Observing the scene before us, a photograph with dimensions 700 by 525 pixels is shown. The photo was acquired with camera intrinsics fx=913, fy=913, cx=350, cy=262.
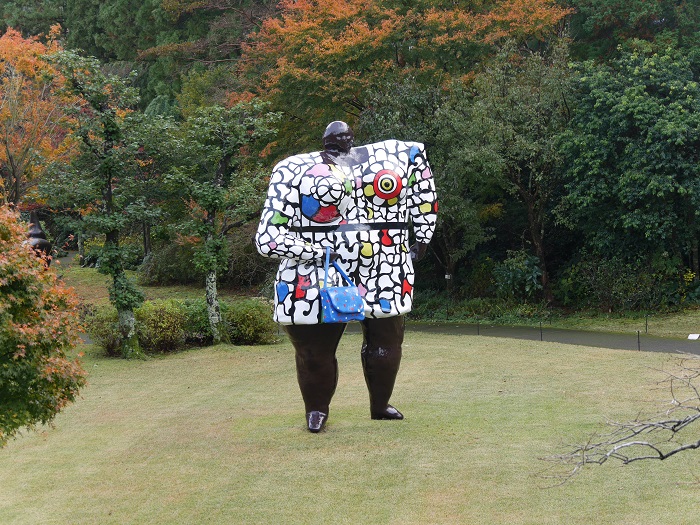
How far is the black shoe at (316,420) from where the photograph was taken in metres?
8.52

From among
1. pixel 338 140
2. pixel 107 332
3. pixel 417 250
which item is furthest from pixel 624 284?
pixel 338 140

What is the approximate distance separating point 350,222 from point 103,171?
23.6 ft

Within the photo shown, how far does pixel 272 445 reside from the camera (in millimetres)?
8148

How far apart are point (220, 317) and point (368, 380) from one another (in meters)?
7.27

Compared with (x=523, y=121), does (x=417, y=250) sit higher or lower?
lower

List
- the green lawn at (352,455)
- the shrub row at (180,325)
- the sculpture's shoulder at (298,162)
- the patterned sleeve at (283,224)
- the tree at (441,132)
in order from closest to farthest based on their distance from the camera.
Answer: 1. the green lawn at (352,455)
2. the patterned sleeve at (283,224)
3. the sculpture's shoulder at (298,162)
4. the shrub row at (180,325)
5. the tree at (441,132)

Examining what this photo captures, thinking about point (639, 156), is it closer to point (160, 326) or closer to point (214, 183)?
point (214, 183)

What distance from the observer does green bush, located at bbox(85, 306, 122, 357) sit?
14727mm

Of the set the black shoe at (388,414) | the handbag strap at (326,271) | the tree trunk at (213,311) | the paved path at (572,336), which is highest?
the handbag strap at (326,271)

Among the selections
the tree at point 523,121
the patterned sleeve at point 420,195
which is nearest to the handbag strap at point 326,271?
the patterned sleeve at point 420,195

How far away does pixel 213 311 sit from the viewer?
50.8 ft

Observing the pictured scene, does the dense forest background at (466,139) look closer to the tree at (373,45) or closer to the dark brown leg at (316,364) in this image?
the tree at (373,45)

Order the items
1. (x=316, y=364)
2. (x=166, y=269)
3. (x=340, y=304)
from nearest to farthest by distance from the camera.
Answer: (x=340, y=304)
(x=316, y=364)
(x=166, y=269)

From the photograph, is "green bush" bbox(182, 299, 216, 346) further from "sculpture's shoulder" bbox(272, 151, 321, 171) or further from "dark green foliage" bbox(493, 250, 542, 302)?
"sculpture's shoulder" bbox(272, 151, 321, 171)
